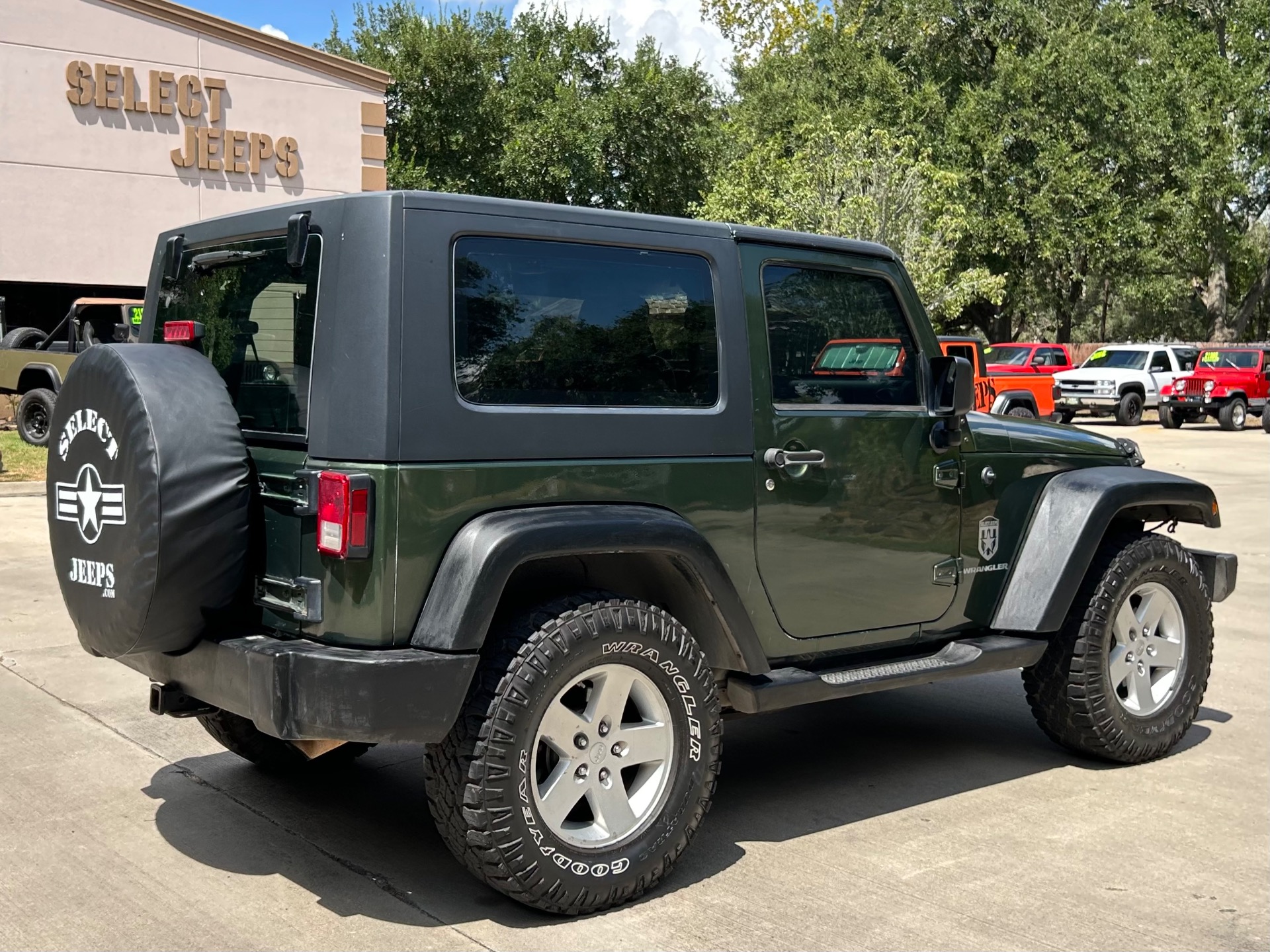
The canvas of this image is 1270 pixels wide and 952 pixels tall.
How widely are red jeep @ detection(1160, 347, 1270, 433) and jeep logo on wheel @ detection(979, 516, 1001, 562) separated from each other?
25.1m

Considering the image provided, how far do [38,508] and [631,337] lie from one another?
382 inches

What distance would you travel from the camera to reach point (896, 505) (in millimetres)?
4766

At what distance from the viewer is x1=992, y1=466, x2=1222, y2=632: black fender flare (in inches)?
199

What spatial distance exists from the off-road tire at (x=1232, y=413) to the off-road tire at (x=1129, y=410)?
1602mm

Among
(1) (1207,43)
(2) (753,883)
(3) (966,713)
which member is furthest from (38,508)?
(1) (1207,43)

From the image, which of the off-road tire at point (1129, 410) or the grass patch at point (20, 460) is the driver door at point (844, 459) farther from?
the off-road tire at point (1129, 410)

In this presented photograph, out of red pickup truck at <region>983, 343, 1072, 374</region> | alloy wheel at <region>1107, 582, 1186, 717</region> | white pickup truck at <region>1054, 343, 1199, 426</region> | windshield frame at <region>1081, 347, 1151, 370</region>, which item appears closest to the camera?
alloy wheel at <region>1107, 582, 1186, 717</region>

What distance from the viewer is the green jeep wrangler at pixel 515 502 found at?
3.61 meters

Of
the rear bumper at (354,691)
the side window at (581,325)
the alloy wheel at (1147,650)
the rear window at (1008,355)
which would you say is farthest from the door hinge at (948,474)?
the rear window at (1008,355)

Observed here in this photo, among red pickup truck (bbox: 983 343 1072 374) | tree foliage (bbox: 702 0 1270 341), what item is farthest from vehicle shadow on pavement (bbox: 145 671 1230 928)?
tree foliage (bbox: 702 0 1270 341)

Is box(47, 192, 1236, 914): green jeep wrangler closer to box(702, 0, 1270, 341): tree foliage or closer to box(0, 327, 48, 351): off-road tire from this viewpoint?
box(0, 327, 48, 351): off-road tire

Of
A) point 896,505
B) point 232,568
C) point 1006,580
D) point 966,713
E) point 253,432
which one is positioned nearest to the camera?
point 232,568

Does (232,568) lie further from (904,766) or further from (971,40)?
(971,40)

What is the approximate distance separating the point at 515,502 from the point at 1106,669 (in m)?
2.68
